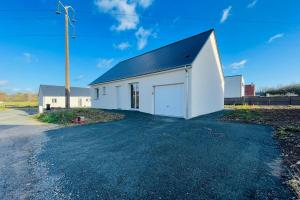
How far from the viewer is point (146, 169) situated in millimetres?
3582

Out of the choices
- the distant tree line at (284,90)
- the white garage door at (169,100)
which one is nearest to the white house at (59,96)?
the white garage door at (169,100)

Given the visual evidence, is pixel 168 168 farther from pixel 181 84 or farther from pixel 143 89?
pixel 143 89

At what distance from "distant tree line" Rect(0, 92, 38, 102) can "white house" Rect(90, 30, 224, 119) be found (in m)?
54.4

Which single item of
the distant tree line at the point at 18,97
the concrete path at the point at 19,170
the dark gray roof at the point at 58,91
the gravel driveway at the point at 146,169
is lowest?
the concrete path at the point at 19,170

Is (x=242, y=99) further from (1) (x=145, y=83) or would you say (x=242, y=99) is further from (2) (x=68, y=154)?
(2) (x=68, y=154)

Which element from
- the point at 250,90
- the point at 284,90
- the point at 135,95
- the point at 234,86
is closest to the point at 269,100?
the point at 234,86

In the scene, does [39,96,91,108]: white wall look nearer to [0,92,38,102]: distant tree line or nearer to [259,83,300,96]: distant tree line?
[0,92,38,102]: distant tree line

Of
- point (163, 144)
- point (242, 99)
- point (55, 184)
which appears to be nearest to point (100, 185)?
point (55, 184)

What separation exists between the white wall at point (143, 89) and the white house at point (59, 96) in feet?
83.6

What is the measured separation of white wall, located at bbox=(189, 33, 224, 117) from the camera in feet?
35.1

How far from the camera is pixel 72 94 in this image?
44.2 metres

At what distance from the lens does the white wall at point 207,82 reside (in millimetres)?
10711

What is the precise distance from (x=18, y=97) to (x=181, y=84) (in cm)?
6308

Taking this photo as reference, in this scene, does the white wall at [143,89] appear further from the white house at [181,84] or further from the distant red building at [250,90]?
the distant red building at [250,90]
